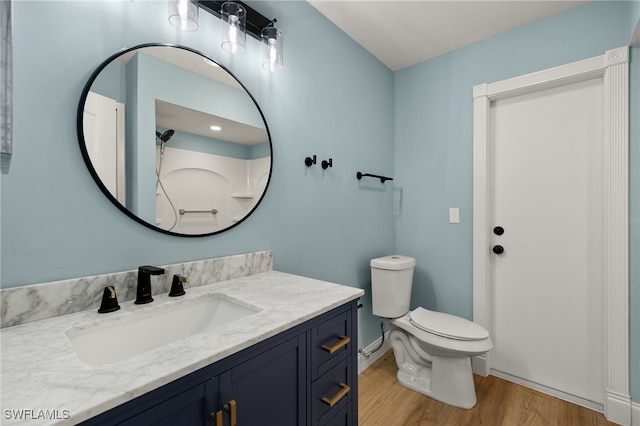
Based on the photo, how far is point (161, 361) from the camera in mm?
624

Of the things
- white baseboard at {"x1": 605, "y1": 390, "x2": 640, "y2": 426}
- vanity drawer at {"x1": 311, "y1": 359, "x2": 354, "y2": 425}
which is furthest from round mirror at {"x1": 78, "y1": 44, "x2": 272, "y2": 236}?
white baseboard at {"x1": 605, "y1": 390, "x2": 640, "y2": 426}

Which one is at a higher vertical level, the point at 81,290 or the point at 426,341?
the point at 81,290

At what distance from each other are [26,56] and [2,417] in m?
0.93

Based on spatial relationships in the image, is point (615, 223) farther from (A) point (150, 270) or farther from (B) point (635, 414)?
(A) point (150, 270)

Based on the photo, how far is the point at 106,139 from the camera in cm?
97

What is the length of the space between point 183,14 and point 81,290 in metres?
1.03

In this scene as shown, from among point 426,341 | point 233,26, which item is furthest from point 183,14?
point 426,341

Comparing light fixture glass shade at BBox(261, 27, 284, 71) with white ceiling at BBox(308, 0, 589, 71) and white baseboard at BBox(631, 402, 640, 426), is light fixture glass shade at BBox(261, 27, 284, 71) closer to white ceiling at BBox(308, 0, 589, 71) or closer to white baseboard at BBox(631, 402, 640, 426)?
white ceiling at BBox(308, 0, 589, 71)

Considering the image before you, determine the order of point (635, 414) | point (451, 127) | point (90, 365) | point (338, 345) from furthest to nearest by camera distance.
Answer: point (451, 127), point (635, 414), point (338, 345), point (90, 365)

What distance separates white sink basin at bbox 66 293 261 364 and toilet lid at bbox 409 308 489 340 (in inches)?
49.3

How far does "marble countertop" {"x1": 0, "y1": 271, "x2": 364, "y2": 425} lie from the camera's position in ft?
1.57

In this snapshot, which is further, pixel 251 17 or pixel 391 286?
pixel 391 286

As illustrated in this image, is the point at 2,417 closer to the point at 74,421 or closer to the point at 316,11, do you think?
the point at 74,421

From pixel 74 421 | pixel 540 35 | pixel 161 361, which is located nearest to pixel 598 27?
pixel 540 35
